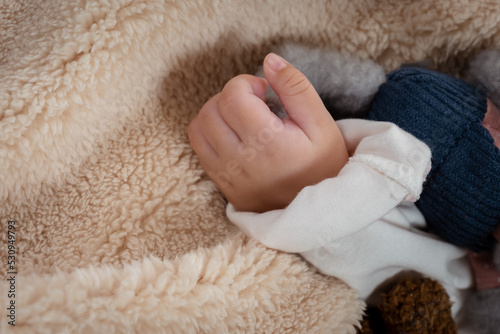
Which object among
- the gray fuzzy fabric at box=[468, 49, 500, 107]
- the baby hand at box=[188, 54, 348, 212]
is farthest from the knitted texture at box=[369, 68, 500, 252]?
the baby hand at box=[188, 54, 348, 212]

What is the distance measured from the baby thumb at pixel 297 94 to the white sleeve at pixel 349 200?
7cm

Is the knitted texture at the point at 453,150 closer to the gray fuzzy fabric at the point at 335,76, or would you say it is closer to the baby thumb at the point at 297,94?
the gray fuzzy fabric at the point at 335,76

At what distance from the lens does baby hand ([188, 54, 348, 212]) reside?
51 cm

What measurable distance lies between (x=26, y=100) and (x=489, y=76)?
619 millimetres

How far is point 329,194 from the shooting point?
0.46 metres

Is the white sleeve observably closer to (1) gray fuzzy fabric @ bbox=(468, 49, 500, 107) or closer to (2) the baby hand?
(2) the baby hand

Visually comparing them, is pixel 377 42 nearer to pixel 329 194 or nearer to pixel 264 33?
pixel 264 33

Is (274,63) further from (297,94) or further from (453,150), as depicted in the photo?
(453,150)

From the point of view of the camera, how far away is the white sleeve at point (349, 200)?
0.46m

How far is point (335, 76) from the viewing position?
60cm

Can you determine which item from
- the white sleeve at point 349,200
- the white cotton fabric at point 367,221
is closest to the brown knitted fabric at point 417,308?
the white cotton fabric at point 367,221

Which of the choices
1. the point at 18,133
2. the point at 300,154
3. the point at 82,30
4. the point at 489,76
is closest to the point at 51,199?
the point at 18,133

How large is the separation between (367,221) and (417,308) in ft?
0.51

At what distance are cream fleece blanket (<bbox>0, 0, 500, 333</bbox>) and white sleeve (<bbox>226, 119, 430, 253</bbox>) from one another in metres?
0.04
